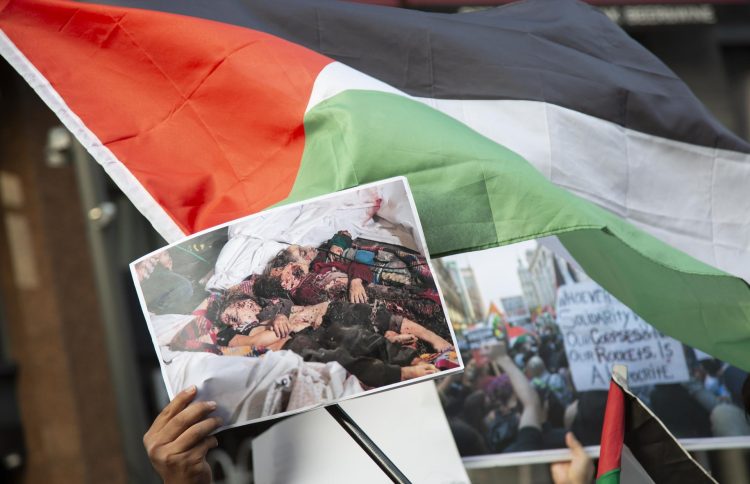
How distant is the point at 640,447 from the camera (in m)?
2.07

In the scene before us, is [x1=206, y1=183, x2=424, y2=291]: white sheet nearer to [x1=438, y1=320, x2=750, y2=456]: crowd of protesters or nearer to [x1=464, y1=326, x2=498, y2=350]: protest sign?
[x1=438, y1=320, x2=750, y2=456]: crowd of protesters

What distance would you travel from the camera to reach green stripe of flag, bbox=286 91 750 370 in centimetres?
181

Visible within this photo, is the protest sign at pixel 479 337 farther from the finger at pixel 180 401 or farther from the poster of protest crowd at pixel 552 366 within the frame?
the finger at pixel 180 401

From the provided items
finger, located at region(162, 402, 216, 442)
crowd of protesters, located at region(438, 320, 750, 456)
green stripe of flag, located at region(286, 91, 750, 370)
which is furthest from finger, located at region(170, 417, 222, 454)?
crowd of protesters, located at region(438, 320, 750, 456)

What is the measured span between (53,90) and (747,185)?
181 cm

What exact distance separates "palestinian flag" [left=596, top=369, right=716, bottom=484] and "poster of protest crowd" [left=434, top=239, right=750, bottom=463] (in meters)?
0.91

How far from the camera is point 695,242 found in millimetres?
2357

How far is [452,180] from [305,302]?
0.41 metres

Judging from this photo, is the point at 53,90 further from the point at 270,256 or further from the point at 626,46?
the point at 626,46

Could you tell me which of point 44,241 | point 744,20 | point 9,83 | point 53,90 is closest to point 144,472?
point 44,241

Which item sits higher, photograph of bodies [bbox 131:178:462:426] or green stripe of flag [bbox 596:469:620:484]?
photograph of bodies [bbox 131:178:462:426]

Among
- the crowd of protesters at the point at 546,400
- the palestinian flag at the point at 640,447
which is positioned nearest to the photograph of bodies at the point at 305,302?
the palestinian flag at the point at 640,447

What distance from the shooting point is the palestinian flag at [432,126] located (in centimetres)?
189

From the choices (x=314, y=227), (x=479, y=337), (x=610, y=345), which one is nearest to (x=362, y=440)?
(x=314, y=227)
